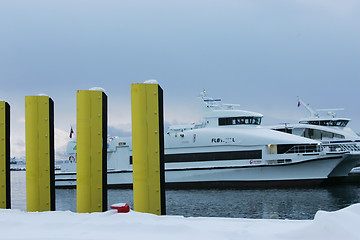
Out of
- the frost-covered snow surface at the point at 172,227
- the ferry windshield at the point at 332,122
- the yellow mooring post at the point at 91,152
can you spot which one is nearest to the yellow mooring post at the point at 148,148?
the yellow mooring post at the point at 91,152

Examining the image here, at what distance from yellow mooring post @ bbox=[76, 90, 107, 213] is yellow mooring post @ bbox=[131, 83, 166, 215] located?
48cm

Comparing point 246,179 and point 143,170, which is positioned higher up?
point 143,170

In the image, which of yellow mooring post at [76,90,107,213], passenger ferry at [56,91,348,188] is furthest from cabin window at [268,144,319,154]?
yellow mooring post at [76,90,107,213]

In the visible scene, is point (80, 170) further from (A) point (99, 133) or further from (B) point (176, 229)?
(B) point (176, 229)

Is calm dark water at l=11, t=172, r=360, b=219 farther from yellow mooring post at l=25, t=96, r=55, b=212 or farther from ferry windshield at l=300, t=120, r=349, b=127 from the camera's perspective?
ferry windshield at l=300, t=120, r=349, b=127

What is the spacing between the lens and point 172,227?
9.21ft

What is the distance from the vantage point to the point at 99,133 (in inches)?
175

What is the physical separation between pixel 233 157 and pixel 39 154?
2080cm

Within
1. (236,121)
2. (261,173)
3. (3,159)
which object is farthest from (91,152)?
(236,121)

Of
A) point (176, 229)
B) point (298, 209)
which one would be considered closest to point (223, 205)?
point (298, 209)

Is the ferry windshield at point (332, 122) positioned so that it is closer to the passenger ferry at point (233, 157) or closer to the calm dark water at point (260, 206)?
the passenger ferry at point (233, 157)

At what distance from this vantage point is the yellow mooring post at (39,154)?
4730mm

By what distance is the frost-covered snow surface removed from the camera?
8.20ft

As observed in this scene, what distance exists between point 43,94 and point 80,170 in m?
1.15
